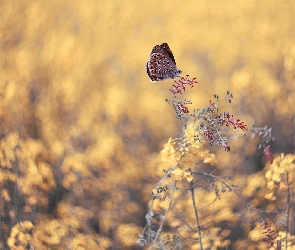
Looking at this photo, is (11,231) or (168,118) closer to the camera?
(168,118)

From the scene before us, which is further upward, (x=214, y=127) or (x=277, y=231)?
(x=214, y=127)

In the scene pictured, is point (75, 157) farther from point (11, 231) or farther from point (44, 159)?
point (11, 231)

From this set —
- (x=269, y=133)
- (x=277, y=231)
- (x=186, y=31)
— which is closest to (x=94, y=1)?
(x=186, y=31)

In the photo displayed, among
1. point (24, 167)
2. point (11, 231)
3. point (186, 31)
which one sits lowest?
point (11, 231)
